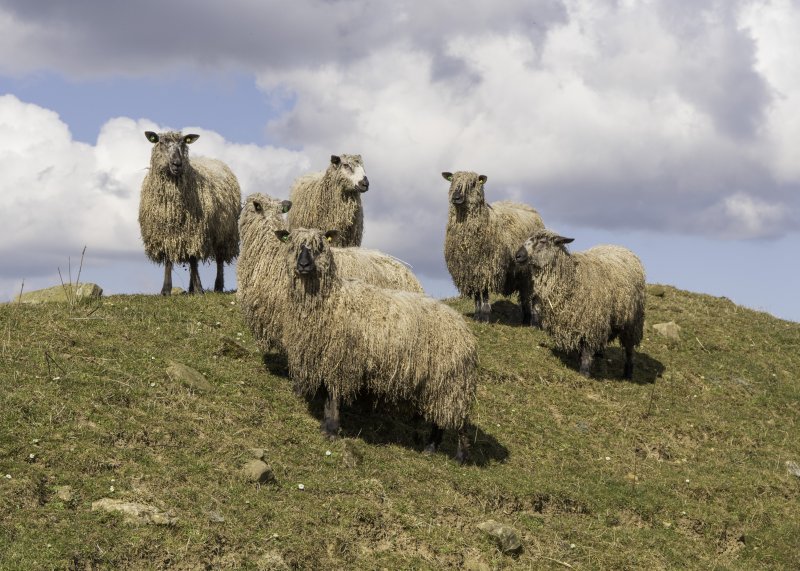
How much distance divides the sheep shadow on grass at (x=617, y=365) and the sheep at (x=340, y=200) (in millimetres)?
5643

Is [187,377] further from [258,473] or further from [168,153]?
[168,153]

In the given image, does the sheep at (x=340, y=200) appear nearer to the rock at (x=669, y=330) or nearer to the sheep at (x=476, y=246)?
the sheep at (x=476, y=246)

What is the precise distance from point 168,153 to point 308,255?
852 centimetres

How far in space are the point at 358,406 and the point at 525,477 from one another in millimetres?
3018

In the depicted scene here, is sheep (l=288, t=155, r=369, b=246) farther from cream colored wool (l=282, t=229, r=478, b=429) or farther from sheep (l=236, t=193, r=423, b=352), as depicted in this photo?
cream colored wool (l=282, t=229, r=478, b=429)

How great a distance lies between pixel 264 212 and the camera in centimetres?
1628

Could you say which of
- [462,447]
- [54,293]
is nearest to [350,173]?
[54,293]

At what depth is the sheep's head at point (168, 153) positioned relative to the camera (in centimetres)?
2014

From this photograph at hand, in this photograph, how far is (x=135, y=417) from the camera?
41.5ft

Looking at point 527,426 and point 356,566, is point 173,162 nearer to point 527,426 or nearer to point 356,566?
point 527,426

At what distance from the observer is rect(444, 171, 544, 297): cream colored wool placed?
22.3 meters

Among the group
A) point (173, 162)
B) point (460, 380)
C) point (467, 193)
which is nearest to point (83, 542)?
point (460, 380)

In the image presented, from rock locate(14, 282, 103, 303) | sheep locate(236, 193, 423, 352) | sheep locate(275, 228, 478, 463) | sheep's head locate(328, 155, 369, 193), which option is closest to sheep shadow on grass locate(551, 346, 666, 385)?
sheep locate(236, 193, 423, 352)

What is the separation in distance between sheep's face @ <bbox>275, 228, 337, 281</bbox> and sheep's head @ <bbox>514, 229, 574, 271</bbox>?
744 cm
